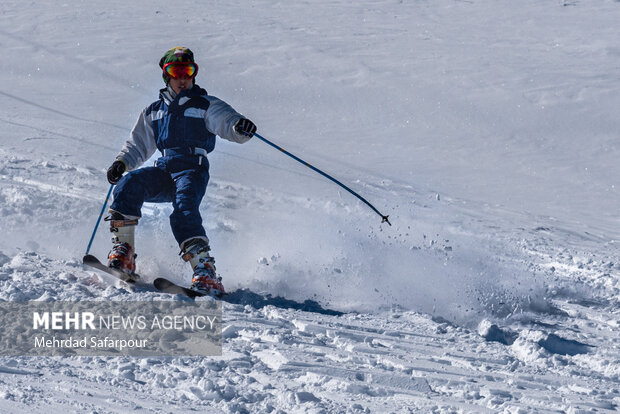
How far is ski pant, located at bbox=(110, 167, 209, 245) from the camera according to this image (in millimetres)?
5570

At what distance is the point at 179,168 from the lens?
5828 mm

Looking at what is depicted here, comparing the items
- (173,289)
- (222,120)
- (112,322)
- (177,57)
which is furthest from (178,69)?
(112,322)

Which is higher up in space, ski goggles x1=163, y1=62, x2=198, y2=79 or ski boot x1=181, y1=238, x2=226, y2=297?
ski goggles x1=163, y1=62, x2=198, y2=79

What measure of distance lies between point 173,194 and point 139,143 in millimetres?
609

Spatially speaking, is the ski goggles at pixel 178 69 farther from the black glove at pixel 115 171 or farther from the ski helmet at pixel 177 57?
the black glove at pixel 115 171

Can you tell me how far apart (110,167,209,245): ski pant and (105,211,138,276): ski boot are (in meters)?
0.07

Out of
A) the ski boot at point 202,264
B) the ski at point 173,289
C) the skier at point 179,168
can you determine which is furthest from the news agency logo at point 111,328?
the skier at point 179,168

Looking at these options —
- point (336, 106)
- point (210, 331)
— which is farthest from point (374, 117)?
point (210, 331)

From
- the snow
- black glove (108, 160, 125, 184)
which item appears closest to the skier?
black glove (108, 160, 125, 184)

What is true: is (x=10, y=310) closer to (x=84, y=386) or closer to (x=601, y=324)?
(x=84, y=386)

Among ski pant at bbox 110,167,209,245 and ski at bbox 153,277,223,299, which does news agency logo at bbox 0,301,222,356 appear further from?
ski pant at bbox 110,167,209,245

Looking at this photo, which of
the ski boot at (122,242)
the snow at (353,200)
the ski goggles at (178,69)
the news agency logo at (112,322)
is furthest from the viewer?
the ski goggles at (178,69)

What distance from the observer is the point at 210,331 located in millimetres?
4477

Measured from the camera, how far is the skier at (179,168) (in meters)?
5.57
